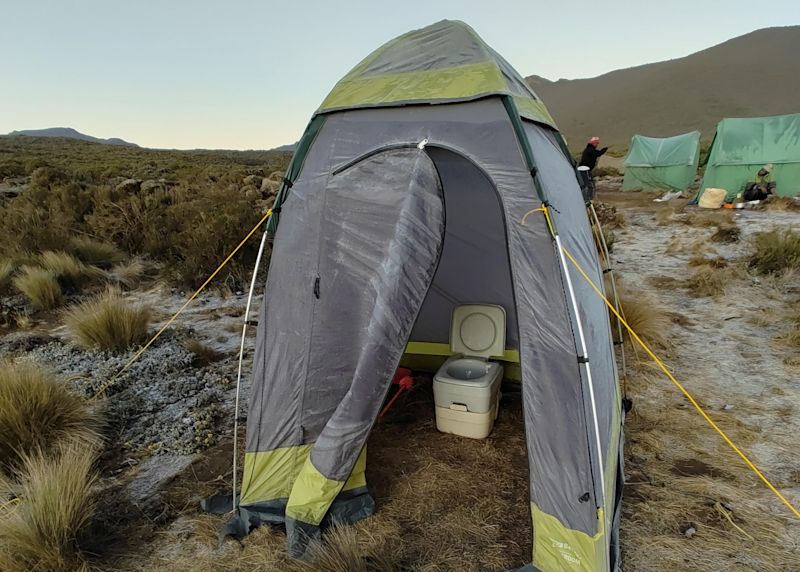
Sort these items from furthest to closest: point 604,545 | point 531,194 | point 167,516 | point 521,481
A: point 521,481 → point 167,516 → point 531,194 → point 604,545

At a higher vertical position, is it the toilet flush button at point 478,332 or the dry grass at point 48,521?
the toilet flush button at point 478,332

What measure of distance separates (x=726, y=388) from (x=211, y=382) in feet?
14.7

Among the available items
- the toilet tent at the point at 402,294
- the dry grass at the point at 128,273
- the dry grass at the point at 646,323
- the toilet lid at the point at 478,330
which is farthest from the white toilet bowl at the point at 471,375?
the dry grass at the point at 128,273

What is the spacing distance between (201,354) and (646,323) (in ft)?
15.1

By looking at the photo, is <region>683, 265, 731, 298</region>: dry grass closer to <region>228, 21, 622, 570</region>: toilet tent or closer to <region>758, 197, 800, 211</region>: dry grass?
<region>228, 21, 622, 570</region>: toilet tent

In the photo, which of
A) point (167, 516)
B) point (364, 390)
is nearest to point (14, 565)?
point (167, 516)

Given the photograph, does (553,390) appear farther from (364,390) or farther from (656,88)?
(656,88)

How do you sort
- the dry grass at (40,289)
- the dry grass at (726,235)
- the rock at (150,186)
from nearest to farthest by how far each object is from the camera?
Answer: the dry grass at (40,289) < the dry grass at (726,235) < the rock at (150,186)

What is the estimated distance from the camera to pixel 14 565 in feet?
7.20

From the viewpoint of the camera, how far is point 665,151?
16.5m

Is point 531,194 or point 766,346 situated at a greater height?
point 531,194

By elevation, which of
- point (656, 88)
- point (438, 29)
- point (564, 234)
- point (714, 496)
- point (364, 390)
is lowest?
point (714, 496)

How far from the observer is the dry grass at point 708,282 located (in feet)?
21.0

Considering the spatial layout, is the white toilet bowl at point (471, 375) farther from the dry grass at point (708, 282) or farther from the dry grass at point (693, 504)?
the dry grass at point (708, 282)
